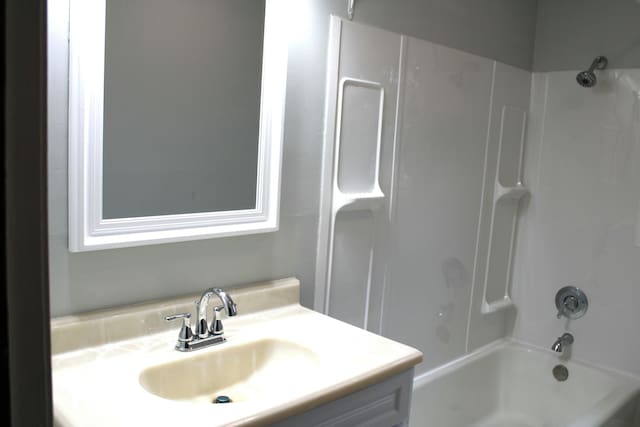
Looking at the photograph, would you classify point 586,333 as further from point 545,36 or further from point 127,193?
point 127,193

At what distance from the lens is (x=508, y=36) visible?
8.51 ft

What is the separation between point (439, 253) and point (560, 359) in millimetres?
896

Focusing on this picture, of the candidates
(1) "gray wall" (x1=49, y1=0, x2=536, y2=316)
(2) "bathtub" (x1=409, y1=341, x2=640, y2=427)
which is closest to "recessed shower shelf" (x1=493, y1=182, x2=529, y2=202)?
(1) "gray wall" (x1=49, y1=0, x2=536, y2=316)

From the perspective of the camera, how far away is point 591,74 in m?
2.53

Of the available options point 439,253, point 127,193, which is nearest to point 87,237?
point 127,193

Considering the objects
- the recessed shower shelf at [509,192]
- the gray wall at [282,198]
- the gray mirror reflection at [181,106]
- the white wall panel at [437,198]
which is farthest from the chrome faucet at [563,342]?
the gray mirror reflection at [181,106]

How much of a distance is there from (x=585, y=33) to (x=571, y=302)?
4.09 feet

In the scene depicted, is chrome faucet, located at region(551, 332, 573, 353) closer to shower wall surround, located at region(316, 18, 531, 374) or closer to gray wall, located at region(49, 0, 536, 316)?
shower wall surround, located at region(316, 18, 531, 374)

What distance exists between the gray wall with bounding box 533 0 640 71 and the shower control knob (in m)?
1.04

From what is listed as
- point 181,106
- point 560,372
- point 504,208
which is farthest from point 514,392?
point 181,106

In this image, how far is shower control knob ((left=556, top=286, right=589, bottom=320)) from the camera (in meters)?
2.70

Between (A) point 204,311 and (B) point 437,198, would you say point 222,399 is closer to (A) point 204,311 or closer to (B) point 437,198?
(A) point 204,311

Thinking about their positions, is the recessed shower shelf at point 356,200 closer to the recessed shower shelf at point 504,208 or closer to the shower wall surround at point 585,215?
the recessed shower shelf at point 504,208

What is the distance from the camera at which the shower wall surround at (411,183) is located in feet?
6.39
